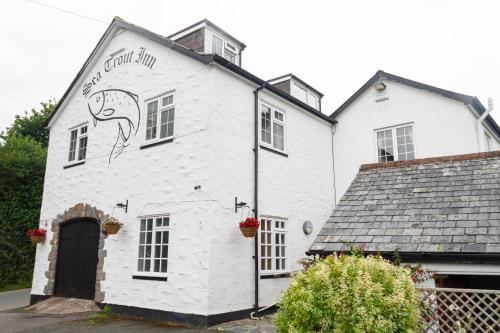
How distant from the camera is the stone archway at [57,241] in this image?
38.6 feet

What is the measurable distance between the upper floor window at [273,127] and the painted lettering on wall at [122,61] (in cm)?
379

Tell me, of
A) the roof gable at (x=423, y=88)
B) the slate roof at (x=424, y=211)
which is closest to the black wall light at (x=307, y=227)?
the slate roof at (x=424, y=211)

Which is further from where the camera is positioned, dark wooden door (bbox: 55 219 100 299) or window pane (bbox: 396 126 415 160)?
window pane (bbox: 396 126 415 160)

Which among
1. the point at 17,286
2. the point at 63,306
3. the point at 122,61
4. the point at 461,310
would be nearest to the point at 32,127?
the point at 17,286

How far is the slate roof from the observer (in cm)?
683

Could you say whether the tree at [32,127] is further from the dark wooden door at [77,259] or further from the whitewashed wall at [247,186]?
the whitewashed wall at [247,186]

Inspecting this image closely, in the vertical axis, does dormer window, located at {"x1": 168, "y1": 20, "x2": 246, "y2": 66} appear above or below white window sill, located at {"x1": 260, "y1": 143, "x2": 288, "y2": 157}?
above

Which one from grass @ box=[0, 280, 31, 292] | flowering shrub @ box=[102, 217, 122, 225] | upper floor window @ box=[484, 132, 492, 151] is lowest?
grass @ box=[0, 280, 31, 292]

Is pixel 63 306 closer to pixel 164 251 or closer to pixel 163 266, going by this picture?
pixel 163 266

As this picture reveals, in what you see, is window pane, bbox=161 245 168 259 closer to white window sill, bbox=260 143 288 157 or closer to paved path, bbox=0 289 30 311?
white window sill, bbox=260 143 288 157

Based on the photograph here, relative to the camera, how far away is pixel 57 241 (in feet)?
45.2

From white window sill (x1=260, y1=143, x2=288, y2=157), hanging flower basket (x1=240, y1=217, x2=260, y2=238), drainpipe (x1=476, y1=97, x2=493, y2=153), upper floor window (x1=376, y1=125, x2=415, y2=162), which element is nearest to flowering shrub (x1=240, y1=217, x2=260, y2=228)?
hanging flower basket (x1=240, y1=217, x2=260, y2=238)

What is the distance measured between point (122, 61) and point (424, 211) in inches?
408

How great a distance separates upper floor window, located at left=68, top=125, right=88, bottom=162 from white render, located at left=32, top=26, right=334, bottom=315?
16.8 inches
